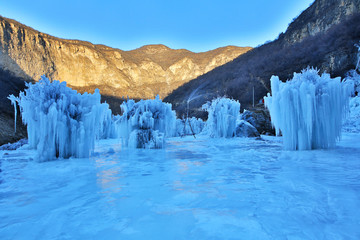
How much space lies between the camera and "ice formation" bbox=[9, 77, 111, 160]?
7160 mm

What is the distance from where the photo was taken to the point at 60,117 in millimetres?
7363

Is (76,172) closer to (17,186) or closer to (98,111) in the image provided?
(17,186)

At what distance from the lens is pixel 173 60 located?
129m

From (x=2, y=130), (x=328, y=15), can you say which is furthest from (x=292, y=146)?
(x=328, y=15)

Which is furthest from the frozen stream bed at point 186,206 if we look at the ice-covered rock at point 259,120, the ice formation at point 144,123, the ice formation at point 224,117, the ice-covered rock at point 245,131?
the ice-covered rock at point 259,120

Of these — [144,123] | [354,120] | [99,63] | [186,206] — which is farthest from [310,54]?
[99,63]

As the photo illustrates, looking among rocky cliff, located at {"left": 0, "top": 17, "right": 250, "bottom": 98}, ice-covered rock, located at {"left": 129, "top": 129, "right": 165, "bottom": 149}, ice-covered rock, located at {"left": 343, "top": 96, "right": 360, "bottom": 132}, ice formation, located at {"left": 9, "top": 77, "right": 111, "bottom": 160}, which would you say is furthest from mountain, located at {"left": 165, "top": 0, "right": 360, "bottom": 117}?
rocky cliff, located at {"left": 0, "top": 17, "right": 250, "bottom": 98}

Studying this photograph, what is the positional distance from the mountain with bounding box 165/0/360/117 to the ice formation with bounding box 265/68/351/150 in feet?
87.2

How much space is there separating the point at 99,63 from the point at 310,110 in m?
98.8

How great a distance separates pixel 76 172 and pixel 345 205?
542cm

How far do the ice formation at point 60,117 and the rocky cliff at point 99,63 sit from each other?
177 ft

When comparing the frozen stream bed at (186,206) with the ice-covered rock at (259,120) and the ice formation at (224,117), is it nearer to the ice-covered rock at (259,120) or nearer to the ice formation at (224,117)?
the ice formation at (224,117)

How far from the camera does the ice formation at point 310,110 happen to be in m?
7.91

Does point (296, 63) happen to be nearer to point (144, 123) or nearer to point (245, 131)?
point (245, 131)
